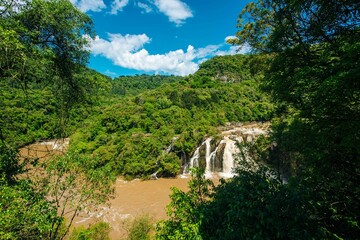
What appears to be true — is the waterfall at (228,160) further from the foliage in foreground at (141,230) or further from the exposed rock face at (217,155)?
the foliage in foreground at (141,230)

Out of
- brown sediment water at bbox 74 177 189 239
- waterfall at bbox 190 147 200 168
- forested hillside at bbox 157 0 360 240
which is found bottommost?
brown sediment water at bbox 74 177 189 239

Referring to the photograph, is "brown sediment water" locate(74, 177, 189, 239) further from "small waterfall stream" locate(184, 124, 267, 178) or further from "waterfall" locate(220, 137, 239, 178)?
"waterfall" locate(220, 137, 239, 178)

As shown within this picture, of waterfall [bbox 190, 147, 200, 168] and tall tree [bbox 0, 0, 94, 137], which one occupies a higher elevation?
tall tree [bbox 0, 0, 94, 137]

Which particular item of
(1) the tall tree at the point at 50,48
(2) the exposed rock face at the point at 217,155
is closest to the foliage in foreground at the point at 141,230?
(1) the tall tree at the point at 50,48

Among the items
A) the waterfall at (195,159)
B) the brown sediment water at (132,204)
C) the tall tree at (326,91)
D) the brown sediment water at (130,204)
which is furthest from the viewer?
the waterfall at (195,159)

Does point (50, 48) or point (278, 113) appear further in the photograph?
point (278, 113)

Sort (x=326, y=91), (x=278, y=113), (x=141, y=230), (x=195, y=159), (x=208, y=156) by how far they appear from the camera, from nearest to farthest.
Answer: (x=326, y=91), (x=278, y=113), (x=141, y=230), (x=208, y=156), (x=195, y=159)

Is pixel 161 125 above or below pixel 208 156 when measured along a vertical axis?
above

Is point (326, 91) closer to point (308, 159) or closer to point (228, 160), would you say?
point (308, 159)

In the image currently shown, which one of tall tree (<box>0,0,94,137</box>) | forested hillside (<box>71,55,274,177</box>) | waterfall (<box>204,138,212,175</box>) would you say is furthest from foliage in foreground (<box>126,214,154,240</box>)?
waterfall (<box>204,138,212,175</box>)

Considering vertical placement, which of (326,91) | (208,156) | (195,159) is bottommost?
(195,159)

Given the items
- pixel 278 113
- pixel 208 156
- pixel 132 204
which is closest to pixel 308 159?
pixel 278 113

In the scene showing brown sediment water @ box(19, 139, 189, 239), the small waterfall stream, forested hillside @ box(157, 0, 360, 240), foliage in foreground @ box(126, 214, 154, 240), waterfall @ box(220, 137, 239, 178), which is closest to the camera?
forested hillside @ box(157, 0, 360, 240)

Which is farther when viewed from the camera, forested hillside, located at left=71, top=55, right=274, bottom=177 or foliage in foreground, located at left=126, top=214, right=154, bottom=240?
forested hillside, located at left=71, top=55, right=274, bottom=177
